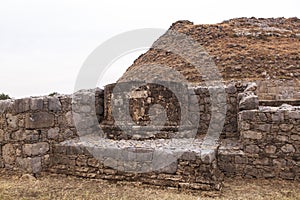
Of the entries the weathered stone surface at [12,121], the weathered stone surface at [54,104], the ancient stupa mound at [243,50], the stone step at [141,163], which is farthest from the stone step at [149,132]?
the ancient stupa mound at [243,50]

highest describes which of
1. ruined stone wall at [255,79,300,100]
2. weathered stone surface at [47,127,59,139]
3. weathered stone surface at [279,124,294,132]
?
ruined stone wall at [255,79,300,100]

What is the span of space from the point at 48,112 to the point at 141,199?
8.30 feet

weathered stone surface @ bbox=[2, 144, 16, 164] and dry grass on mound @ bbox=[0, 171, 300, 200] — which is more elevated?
weathered stone surface @ bbox=[2, 144, 16, 164]

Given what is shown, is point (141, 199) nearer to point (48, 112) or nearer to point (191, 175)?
point (191, 175)

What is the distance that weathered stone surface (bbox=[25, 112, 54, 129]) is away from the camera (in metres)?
5.10

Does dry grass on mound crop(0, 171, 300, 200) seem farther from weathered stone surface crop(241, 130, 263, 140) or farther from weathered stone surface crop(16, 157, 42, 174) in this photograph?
weathered stone surface crop(241, 130, 263, 140)

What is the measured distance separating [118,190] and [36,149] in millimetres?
1808

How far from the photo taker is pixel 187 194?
4.09 metres

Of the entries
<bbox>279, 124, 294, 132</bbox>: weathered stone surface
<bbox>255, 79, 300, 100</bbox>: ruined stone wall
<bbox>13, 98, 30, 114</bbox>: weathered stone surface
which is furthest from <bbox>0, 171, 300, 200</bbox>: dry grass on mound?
<bbox>255, 79, 300, 100</bbox>: ruined stone wall

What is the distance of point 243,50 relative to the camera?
12.1m

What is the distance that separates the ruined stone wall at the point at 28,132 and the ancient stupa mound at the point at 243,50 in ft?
19.8

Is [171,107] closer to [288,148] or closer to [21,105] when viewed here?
[288,148]

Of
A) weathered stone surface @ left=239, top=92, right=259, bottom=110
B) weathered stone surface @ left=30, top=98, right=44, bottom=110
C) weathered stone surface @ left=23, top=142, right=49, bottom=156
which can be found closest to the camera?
weathered stone surface @ left=23, top=142, right=49, bottom=156

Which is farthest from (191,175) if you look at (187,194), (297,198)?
(297,198)
